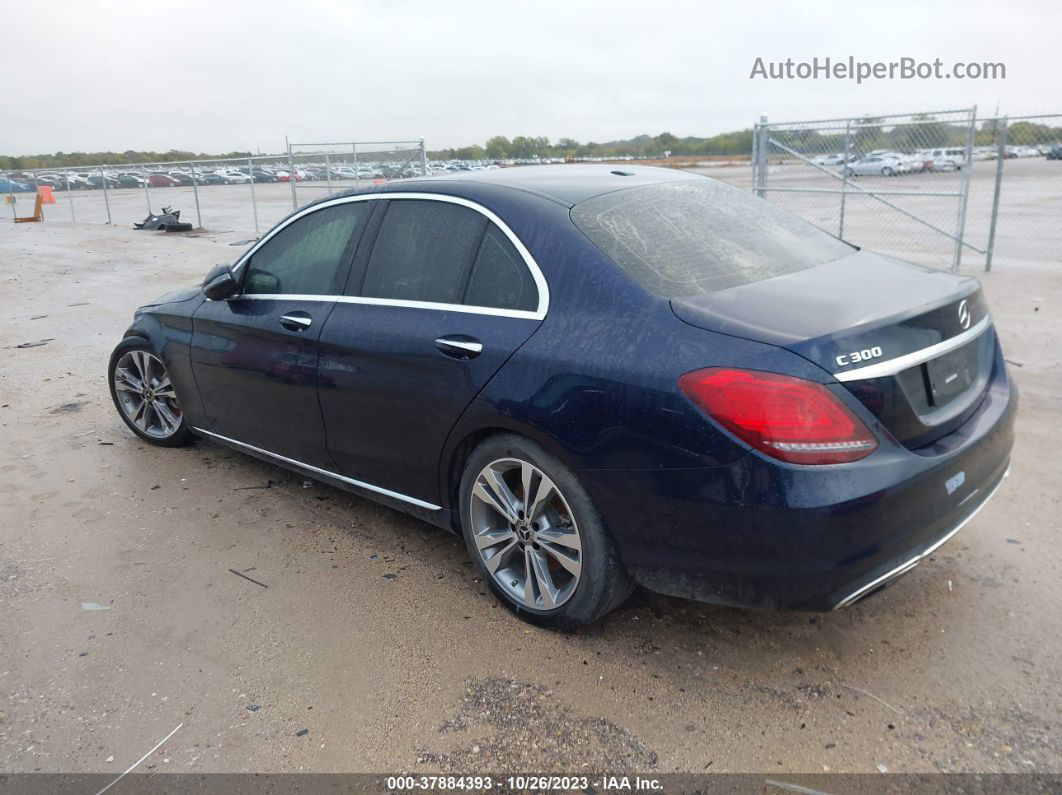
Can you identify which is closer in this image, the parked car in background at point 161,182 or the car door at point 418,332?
the car door at point 418,332

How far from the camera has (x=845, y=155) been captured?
1240 cm

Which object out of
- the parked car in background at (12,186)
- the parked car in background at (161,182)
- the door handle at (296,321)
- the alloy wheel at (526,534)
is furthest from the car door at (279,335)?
the parked car in background at (161,182)

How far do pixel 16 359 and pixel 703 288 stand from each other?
7283mm

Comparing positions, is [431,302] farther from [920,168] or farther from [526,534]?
[920,168]

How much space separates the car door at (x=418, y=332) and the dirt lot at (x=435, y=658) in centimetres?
59

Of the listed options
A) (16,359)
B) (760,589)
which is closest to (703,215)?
(760,589)

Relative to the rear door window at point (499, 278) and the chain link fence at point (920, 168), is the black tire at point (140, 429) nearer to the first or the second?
the rear door window at point (499, 278)

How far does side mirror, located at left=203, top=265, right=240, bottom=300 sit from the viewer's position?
14.5 ft

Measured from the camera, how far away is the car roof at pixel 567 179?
3480 mm

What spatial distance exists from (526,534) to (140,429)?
133 inches

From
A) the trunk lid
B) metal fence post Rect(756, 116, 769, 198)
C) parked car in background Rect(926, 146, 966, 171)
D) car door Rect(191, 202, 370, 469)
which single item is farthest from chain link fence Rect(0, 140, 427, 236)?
the trunk lid

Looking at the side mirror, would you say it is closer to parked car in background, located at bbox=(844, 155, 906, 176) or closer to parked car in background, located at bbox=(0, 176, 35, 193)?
parked car in background, located at bbox=(844, 155, 906, 176)

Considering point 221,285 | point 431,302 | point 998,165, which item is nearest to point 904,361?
point 431,302

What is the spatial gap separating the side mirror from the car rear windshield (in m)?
2.04
